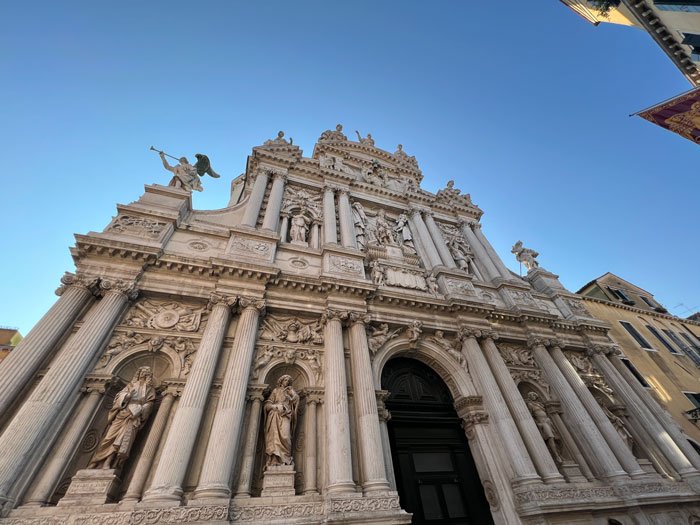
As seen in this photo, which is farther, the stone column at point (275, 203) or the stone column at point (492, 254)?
the stone column at point (492, 254)

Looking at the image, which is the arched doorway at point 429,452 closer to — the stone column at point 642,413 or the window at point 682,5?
the stone column at point 642,413

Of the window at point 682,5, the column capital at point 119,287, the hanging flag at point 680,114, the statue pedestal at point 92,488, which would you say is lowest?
the statue pedestal at point 92,488

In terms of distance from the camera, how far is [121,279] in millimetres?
7270

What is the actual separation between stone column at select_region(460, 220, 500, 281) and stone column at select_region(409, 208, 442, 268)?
2.61 metres

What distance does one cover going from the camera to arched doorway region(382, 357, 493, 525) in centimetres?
755

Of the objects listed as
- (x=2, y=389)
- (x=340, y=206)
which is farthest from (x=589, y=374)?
(x=2, y=389)

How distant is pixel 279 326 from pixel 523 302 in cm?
970

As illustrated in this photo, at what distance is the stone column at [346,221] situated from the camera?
37.2 ft

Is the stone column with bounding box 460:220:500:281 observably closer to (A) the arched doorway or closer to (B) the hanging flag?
(A) the arched doorway

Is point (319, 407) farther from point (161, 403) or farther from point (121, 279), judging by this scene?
point (121, 279)

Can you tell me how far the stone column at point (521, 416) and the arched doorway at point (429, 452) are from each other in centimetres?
154

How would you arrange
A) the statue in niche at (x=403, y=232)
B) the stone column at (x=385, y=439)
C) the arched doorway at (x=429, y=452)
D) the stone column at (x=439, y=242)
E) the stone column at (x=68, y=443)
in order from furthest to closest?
the statue in niche at (x=403, y=232)
the stone column at (x=439, y=242)
the arched doorway at (x=429, y=452)
the stone column at (x=385, y=439)
the stone column at (x=68, y=443)

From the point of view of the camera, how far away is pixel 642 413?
10.6m

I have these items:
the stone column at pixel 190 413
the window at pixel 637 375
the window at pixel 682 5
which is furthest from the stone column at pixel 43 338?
the window at pixel 682 5
